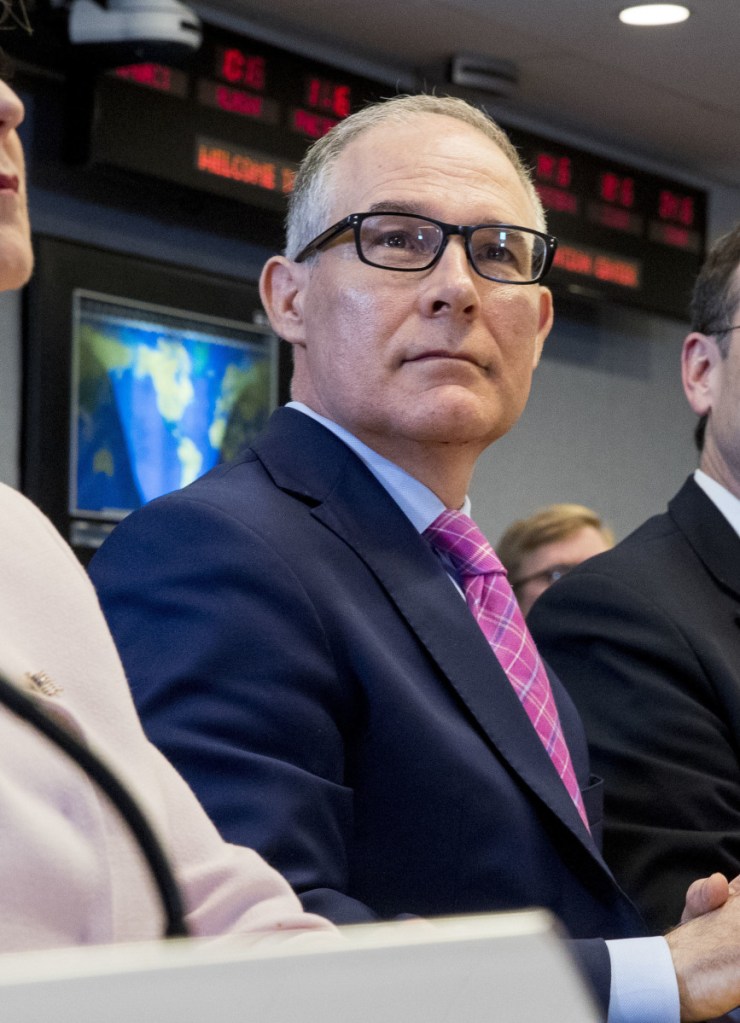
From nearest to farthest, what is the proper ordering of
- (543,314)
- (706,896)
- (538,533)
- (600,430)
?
1. (706,896)
2. (543,314)
3. (538,533)
4. (600,430)

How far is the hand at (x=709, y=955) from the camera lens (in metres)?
1.25

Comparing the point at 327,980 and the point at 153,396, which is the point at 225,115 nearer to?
the point at 153,396

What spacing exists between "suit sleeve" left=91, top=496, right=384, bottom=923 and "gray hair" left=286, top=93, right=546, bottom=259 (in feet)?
1.49

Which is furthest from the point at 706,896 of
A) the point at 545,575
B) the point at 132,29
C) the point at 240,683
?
the point at 132,29

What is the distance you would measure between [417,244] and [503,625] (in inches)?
15.0

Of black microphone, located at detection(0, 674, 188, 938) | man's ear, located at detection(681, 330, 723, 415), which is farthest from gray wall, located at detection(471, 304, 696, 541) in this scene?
black microphone, located at detection(0, 674, 188, 938)

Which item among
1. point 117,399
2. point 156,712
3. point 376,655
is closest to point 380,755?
point 376,655

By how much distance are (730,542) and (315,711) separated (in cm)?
78

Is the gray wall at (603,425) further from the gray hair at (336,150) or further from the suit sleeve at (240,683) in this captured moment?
the suit sleeve at (240,683)

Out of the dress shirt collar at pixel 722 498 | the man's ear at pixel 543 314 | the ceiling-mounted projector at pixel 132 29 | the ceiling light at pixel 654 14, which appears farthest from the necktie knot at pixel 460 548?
the ceiling light at pixel 654 14

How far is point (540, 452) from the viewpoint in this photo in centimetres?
475

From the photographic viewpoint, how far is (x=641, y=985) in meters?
1.23

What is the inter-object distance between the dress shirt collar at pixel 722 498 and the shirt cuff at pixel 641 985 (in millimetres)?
724

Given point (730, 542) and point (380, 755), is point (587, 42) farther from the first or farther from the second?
point (380, 755)
